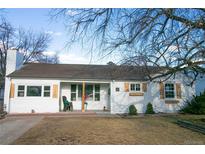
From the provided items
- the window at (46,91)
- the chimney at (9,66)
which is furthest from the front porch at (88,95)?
the chimney at (9,66)

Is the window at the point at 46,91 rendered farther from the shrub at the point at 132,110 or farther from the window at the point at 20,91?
the shrub at the point at 132,110

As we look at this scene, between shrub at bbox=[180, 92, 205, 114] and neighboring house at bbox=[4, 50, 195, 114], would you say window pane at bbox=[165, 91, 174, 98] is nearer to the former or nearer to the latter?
neighboring house at bbox=[4, 50, 195, 114]

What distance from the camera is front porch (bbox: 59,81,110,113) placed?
650 inches

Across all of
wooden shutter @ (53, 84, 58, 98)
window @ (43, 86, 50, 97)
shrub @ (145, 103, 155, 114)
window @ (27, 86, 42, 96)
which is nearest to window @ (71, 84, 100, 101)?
wooden shutter @ (53, 84, 58, 98)

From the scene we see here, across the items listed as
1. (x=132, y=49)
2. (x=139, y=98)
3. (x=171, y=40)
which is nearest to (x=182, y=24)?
(x=171, y=40)

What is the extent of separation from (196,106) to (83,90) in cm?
926

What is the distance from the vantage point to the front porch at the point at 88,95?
16.5 metres

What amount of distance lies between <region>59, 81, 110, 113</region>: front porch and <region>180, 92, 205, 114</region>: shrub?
6701 mm

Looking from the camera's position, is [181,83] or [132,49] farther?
[181,83]

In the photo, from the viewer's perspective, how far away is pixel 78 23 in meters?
7.03

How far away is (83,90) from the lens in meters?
14.9
